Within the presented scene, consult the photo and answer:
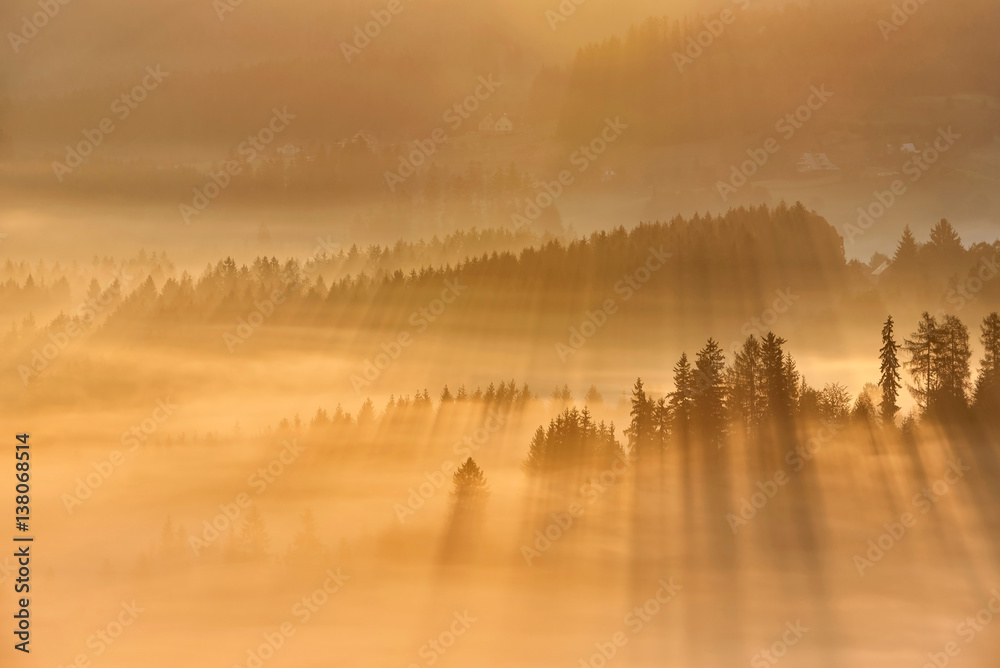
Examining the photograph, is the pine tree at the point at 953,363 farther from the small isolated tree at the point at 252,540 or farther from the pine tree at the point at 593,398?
the small isolated tree at the point at 252,540

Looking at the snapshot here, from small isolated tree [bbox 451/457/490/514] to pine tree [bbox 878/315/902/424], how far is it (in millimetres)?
38648

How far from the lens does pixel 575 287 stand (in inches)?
6289

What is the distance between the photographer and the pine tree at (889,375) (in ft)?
248

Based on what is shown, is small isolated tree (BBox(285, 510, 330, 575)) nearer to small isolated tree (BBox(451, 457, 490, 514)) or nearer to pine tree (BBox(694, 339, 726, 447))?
small isolated tree (BBox(451, 457, 490, 514))

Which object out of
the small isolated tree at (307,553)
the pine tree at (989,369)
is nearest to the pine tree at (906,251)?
the pine tree at (989,369)

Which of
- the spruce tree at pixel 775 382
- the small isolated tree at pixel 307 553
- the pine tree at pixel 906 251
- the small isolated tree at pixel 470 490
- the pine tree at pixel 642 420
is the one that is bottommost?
the small isolated tree at pixel 307 553

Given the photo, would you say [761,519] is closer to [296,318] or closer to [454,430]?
[454,430]

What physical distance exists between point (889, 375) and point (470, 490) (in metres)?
42.0

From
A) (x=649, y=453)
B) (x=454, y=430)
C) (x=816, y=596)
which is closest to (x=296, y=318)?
(x=454, y=430)

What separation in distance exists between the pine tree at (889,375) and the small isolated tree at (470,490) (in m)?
38.6

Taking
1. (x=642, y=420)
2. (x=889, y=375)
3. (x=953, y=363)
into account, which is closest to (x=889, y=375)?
(x=889, y=375)

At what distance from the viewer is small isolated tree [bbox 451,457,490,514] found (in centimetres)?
9688

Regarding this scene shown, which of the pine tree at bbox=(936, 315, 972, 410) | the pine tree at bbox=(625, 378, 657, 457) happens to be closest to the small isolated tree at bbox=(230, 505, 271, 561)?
the pine tree at bbox=(625, 378, 657, 457)

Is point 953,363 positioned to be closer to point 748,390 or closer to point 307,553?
point 748,390
